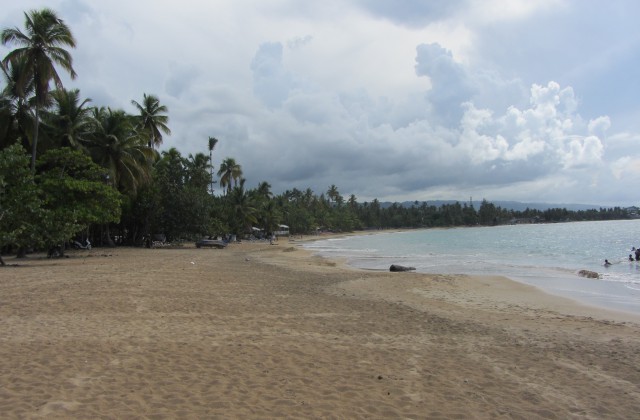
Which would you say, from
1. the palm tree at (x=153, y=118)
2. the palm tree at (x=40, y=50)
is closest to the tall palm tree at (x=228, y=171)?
the palm tree at (x=153, y=118)

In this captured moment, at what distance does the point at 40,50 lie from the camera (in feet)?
77.2

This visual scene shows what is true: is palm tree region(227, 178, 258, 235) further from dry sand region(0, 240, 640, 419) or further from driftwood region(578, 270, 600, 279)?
dry sand region(0, 240, 640, 419)

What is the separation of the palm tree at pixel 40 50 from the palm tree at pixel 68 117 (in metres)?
5.96

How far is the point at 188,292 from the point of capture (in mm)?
12336

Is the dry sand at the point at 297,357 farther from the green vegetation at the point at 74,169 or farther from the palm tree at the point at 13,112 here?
the palm tree at the point at 13,112

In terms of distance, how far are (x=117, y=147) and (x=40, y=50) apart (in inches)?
403

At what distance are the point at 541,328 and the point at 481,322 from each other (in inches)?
46.7

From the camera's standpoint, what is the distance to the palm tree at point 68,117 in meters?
30.1

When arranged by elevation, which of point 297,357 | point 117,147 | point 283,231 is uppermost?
point 117,147

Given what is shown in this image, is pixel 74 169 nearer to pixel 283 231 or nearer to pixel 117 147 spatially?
pixel 117 147

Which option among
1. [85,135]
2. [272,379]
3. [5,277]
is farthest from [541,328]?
[85,135]

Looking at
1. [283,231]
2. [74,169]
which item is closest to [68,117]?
[74,169]

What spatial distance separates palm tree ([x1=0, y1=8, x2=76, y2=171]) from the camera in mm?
23297

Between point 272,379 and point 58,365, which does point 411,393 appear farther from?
point 58,365
